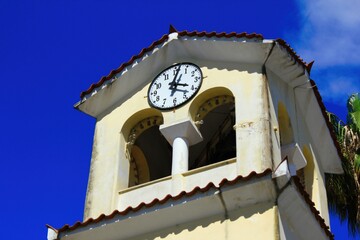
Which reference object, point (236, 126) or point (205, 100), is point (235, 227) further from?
point (205, 100)

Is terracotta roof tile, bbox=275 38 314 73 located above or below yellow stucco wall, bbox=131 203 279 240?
above

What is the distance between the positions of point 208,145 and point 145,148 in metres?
1.41

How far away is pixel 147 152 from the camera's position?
18375 millimetres

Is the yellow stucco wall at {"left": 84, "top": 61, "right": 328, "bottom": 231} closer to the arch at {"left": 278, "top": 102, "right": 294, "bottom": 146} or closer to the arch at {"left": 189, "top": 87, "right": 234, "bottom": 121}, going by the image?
the arch at {"left": 189, "top": 87, "right": 234, "bottom": 121}

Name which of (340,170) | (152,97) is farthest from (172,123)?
(340,170)

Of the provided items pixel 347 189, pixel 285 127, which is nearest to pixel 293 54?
pixel 285 127

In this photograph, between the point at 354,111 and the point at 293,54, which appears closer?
the point at 293,54

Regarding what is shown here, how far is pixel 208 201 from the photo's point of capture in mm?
13977

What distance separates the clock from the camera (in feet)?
54.0

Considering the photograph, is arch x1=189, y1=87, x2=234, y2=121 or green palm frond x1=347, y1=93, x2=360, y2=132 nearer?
arch x1=189, y1=87, x2=234, y2=121

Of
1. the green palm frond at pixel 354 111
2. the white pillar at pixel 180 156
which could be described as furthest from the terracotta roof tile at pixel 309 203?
the green palm frond at pixel 354 111

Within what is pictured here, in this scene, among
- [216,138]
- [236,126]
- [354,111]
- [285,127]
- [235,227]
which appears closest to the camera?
[235,227]

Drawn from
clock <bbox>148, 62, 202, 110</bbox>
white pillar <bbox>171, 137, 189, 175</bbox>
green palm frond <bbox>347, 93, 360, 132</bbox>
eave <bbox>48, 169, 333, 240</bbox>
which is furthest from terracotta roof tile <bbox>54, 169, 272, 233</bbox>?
green palm frond <bbox>347, 93, 360, 132</bbox>

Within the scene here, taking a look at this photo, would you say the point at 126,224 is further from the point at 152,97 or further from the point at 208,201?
the point at 152,97
